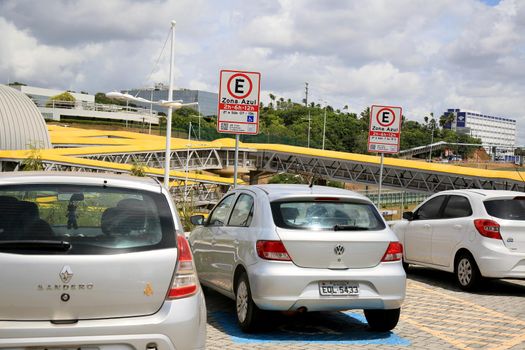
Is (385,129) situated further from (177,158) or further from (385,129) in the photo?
(177,158)

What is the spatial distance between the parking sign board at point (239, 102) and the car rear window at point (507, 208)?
14.9 ft

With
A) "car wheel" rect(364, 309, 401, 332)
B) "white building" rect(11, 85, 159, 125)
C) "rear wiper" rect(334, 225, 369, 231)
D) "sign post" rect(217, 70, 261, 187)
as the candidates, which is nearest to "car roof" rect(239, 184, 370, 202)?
"rear wiper" rect(334, 225, 369, 231)

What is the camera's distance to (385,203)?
71.8 m

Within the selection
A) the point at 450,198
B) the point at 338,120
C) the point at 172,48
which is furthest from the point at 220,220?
the point at 338,120

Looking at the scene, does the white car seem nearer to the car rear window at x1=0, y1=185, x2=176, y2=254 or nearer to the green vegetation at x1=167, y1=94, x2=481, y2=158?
the car rear window at x1=0, y1=185, x2=176, y2=254

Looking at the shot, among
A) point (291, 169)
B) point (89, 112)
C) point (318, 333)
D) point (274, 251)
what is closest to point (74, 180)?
point (274, 251)

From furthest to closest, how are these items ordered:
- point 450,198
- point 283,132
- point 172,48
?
point 283,132
point 172,48
point 450,198

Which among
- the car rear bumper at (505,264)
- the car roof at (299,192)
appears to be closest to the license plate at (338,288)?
the car roof at (299,192)

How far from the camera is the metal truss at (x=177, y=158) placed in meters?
68.5

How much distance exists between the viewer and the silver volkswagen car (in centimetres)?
405

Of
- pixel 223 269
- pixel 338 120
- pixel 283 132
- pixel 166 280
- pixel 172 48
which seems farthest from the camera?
pixel 338 120

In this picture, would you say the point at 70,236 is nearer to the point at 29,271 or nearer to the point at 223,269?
the point at 29,271

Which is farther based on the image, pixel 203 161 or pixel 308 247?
pixel 203 161

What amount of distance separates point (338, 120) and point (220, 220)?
136 meters
